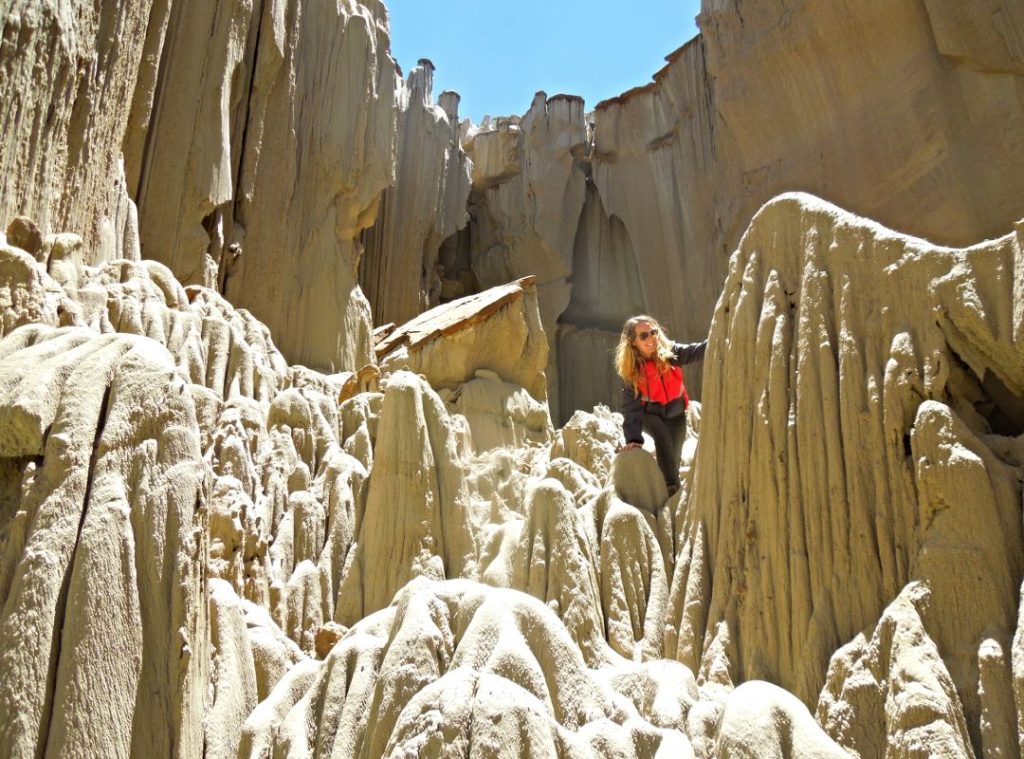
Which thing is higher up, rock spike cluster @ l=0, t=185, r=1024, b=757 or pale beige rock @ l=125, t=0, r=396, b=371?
pale beige rock @ l=125, t=0, r=396, b=371

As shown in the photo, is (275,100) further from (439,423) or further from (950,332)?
(950,332)

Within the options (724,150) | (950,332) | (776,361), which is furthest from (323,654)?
(724,150)

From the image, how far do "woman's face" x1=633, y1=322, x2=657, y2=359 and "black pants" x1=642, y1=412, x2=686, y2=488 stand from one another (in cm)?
55

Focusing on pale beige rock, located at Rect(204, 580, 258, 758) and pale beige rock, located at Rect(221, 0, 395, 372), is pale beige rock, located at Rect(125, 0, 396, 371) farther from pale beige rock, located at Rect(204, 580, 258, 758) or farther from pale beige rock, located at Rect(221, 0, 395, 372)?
pale beige rock, located at Rect(204, 580, 258, 758)

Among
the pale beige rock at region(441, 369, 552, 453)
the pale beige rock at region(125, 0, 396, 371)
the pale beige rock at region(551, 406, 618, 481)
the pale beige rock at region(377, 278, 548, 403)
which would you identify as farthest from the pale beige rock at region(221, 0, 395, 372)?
the pale beige rock at region(551, 406, 618, 481)

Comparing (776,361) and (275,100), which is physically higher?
(275,100)

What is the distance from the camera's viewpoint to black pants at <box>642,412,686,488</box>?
8625mm

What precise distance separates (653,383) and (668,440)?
1.88 feet

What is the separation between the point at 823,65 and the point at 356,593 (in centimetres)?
1259

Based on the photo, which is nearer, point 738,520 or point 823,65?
point 738,520

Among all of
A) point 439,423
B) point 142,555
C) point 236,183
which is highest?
point 236,183

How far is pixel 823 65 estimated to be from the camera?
1648 centimetres

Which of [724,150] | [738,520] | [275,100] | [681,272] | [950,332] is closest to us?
[950,332]

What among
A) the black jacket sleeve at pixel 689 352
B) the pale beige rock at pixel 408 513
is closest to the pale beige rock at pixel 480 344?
the pale beige rock at pixel 408 513
